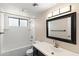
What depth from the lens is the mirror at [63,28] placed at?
43.3 inches

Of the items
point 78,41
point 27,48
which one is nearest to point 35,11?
point 27,48

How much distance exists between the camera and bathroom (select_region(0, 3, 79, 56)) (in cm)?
106

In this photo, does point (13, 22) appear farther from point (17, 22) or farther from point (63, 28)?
point (63, 28)

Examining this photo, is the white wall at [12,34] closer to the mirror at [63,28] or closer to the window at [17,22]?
the window at [17,22]

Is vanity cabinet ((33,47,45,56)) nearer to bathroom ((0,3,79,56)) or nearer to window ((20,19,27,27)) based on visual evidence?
bathroom ((0,3,79,56))

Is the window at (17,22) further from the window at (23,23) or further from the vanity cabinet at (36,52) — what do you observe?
the vanity cabinet at (36,52)

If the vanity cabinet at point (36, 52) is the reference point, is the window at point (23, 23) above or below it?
above

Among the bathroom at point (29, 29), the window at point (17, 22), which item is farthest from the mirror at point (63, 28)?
the window at point (17, 22)

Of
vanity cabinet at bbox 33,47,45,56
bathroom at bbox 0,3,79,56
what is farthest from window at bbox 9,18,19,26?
vanity cabinet at bbox 33,47,45,56

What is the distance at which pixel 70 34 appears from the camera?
44.8 inches

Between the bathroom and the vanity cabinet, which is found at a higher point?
the bathroom

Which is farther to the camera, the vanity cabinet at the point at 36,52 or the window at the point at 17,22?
the vanity cabinet at the point at 36,52

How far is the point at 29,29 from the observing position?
1.20m

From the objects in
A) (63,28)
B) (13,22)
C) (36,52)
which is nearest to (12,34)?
(13,22)
